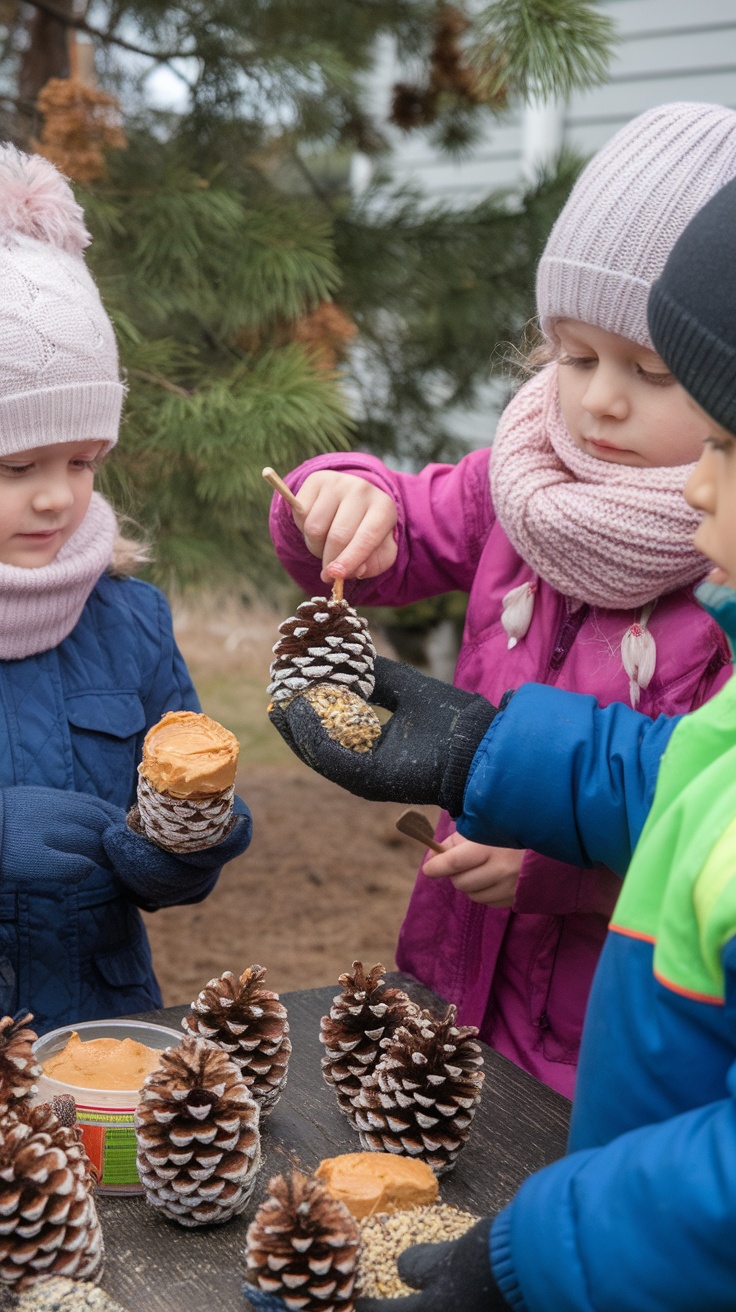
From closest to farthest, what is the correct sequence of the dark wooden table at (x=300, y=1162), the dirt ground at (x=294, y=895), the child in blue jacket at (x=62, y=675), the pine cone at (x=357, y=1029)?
the dark wooden table at (x=300, y=1162) < the pine cone at (x=357, y=1029) < the child in blue jacket at (x=62, y=675) < the dirt ground at (x=294, y=895)

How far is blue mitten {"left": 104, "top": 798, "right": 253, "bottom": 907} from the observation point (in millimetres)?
1424

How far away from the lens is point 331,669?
125 centimetres

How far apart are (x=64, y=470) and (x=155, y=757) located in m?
0.48

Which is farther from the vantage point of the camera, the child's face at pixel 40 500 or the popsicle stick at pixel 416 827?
the child's face at pixel 40 500

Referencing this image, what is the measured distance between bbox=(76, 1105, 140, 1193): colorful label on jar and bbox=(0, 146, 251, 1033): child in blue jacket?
0.36 meters

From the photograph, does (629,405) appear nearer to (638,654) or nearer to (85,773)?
(638,654)

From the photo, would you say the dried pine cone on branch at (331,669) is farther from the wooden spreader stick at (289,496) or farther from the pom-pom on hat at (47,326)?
the pom-pom on hat at (47,326)

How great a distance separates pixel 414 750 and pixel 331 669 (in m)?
0.12

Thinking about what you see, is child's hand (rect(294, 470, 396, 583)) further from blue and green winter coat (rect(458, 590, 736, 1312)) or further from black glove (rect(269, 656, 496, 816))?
blue and green winter coat (rect(458, 590, 736, 1312))

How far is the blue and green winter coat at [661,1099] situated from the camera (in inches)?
28.4

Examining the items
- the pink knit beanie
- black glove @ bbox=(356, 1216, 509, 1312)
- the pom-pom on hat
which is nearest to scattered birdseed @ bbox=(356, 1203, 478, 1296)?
black glove @ bbox=(356, 1216, 509, 1312)

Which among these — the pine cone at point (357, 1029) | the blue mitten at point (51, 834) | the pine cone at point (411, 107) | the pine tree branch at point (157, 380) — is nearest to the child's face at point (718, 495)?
the pine cone at point (357, 1029)

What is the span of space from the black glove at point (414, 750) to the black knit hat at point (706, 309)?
0.46m

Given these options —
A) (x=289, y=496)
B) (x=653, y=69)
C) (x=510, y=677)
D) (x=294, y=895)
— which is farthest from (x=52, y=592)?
(x=653, y=69)
